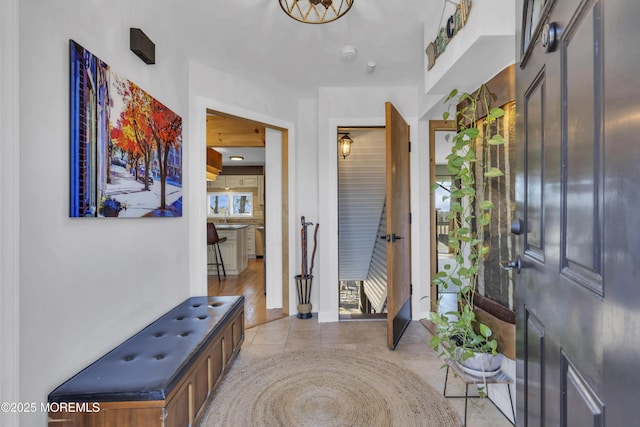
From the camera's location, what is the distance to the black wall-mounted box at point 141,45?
1.81 metres

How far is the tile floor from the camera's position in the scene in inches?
78.4

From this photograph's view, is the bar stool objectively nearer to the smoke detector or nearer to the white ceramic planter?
the smoke detector

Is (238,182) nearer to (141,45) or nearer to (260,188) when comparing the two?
(260,188)

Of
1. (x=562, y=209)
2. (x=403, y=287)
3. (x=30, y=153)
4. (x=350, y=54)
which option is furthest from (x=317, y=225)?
(x=562, y=209)

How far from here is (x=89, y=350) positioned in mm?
1474

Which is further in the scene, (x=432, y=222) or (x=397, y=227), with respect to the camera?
(x=432, y=222)

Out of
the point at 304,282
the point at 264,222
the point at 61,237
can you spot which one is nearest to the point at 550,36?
Answer: the point at 61,237

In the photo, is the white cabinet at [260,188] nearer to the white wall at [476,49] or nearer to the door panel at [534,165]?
the white wall at [476,49]

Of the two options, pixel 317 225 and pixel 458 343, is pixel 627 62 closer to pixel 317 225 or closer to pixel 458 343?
pixel 458 343

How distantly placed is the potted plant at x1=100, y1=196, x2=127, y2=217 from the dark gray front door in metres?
1.81

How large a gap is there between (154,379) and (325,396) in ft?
3.47

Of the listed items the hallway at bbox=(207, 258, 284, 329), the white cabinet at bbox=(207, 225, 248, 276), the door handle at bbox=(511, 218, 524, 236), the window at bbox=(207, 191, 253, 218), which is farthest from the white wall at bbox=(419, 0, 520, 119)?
the window at bbox=(207, 191, 253, 218)

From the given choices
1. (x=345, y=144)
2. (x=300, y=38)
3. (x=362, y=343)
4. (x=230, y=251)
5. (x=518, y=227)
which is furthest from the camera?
(x=230, y=251)

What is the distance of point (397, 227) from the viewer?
2.74m
